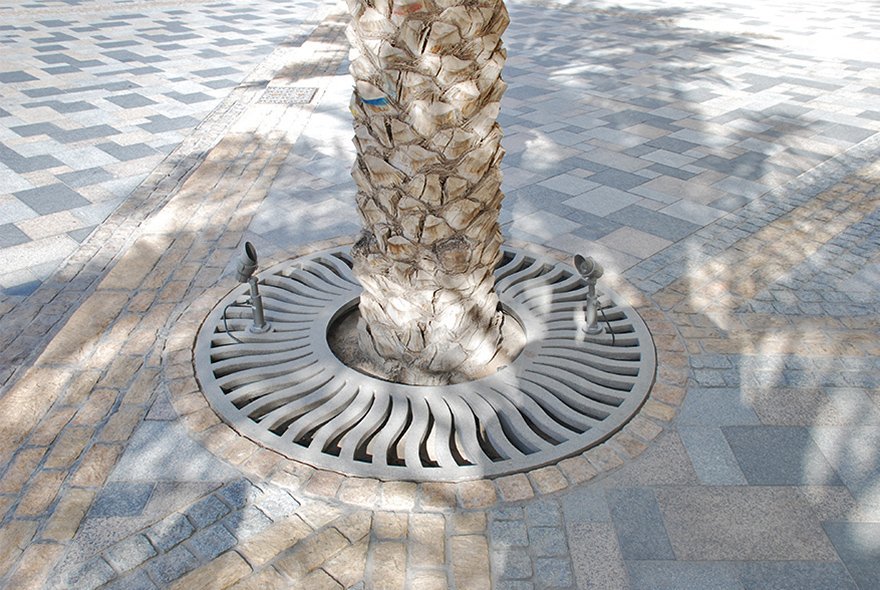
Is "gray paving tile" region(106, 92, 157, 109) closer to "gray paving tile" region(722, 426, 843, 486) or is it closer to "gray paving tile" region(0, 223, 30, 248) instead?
"gray paving tile" region(0, 223, 30, 248)

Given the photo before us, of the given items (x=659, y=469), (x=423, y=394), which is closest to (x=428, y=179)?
(x=423, y=394)

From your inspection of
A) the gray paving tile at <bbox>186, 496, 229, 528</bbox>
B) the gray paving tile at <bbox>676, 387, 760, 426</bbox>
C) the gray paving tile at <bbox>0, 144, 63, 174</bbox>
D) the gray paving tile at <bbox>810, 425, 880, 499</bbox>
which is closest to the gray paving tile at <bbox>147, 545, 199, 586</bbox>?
the gray paving tile at <bbox>186, 496, 229, 528</bbox>

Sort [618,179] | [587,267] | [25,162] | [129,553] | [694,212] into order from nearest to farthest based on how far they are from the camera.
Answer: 1. [129,553]
2. [587,267]
3. [694,212]
4. [618,179]
5. [25,162]

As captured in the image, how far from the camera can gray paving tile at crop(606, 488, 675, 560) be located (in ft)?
8.86

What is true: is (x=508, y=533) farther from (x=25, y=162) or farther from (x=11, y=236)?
(x=25, y=162)

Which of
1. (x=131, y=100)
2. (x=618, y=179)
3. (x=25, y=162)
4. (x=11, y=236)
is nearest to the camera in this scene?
(x=11, y=236)

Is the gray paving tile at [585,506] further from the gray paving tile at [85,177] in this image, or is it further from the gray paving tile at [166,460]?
the gray paving tile at [85,177]

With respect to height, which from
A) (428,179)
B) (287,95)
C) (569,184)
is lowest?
(287,95)

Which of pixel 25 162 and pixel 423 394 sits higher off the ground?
pixel 423 394

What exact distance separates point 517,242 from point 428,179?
6.55 feet

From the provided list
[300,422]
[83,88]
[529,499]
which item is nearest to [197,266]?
[300,422]

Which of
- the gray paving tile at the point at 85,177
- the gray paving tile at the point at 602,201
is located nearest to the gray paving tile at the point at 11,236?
the gray paving tile at the point at 85,177

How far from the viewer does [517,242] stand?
16.8ft

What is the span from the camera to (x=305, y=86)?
9.25 meters
